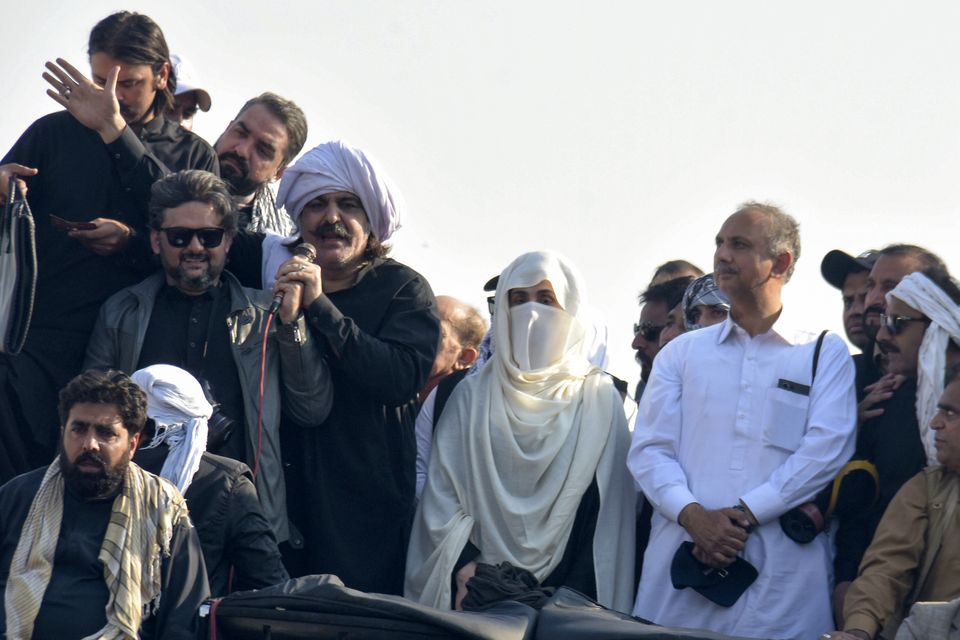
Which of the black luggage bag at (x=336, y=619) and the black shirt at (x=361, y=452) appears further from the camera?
the black shirt at (x=361, y=452)

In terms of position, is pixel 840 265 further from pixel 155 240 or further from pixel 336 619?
pixel 336 619

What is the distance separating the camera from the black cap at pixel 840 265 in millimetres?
7664

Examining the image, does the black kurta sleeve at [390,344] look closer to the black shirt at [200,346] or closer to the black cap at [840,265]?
the black shirt at [200,346]

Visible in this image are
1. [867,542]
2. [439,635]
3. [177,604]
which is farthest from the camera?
[867,542]

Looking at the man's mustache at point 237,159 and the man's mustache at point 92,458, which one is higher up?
the man's mustache at point 237,159

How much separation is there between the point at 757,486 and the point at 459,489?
1197 millimetres

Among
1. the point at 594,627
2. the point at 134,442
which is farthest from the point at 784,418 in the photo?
the point at 134,442

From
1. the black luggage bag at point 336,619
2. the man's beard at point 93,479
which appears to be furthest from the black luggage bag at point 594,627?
the man's beard at point 93,479

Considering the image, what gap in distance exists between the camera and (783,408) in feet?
22.2

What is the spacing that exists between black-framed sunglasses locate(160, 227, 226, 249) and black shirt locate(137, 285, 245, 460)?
188 millimetres

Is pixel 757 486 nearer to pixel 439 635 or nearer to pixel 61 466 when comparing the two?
pixel 439 635

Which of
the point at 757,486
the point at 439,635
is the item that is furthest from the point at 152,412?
the point at 757,486

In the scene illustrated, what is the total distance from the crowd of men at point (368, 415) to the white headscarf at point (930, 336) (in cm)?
1

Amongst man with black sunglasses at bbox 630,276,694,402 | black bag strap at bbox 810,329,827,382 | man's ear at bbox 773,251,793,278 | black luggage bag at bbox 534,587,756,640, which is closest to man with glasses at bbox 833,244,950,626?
black bag strap at bbox 810,329,827,382
